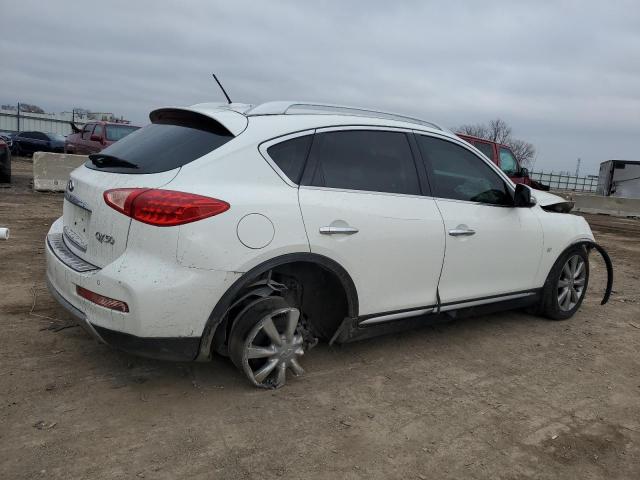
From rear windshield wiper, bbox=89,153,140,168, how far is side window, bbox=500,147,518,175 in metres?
9.40

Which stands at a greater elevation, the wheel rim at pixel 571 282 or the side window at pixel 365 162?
the side window at pixel 365 162

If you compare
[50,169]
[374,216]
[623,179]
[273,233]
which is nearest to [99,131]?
[50,169]

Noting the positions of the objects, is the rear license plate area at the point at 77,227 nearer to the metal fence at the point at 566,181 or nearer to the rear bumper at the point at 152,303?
the rear bumper at the point at 152,303

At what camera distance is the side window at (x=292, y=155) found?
313 cm

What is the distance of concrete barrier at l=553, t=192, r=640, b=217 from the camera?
1845 centimetres

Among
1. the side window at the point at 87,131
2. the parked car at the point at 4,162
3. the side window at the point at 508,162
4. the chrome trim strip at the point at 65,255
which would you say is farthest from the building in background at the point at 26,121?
the chrome trim strip at the point at 65,255

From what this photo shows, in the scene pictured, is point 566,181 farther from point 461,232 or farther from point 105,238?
point 105,238

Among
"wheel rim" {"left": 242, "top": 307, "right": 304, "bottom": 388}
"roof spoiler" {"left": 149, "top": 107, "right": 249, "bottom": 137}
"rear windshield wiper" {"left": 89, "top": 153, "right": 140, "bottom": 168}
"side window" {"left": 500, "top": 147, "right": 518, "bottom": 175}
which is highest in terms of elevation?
"side window" {"left": 500, "top": 147, "right": 518, "bottom": 175}

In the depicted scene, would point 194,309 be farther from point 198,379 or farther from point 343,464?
point 343,464

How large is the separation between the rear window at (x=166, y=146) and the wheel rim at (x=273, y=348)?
3.32 feet

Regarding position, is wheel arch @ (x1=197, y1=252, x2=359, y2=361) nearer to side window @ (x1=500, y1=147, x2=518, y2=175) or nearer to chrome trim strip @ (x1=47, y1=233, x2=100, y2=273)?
chrome trim strip @ (x1=47, y1=233, x2=100, y2=273)

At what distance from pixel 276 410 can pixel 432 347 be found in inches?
63.2

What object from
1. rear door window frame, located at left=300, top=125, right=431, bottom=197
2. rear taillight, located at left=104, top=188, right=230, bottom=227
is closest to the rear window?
rear taillight, located at left=104, top=188, right=230, bottom=227

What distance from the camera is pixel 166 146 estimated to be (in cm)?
311
